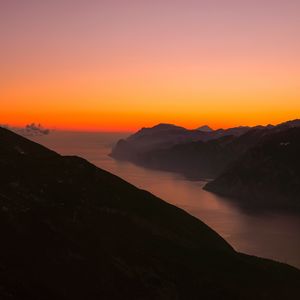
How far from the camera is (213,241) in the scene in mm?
96188

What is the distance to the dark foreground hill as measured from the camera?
6181 cm

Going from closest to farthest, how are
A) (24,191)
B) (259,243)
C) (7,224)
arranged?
(7,224)
(24,191)
(259,243)

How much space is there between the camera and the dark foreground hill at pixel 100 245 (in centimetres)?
6181

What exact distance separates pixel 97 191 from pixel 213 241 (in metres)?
26.4

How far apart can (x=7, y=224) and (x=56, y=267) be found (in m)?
10.6

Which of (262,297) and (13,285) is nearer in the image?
(13,285)

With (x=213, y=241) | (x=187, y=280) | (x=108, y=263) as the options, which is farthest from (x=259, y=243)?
(x=108, y=263)

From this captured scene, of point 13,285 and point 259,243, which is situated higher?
point 13,285

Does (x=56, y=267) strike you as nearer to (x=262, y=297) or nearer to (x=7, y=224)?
(x=7, y=224)

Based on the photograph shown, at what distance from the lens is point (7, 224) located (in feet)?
220

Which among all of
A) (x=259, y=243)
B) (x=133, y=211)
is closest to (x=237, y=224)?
(x=259, y=243)

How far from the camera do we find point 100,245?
7350 cm

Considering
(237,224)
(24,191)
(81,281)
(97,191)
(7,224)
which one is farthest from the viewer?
(237,224)

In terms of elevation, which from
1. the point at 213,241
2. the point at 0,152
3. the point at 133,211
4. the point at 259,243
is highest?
the point at 0,152
